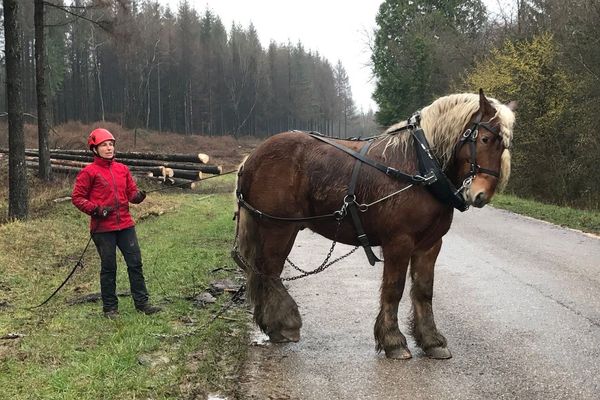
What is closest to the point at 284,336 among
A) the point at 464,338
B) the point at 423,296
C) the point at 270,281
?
the point at 270,281

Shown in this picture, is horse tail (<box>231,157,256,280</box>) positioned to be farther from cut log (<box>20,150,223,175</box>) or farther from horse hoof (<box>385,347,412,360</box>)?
cut log (<box>20,150,223,175</box>)

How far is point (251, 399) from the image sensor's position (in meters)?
3.59

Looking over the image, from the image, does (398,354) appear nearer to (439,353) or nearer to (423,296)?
(439,353)

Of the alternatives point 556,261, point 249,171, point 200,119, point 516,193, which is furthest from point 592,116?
point 200,119

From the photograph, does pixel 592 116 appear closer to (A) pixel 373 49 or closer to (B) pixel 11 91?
(B) pixel 11 91

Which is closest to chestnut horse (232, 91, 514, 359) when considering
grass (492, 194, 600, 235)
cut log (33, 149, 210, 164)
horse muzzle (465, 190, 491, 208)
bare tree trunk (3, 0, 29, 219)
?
horse muzzle (465, 190, 491, 208)

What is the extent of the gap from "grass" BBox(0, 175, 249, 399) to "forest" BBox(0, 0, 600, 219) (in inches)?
216

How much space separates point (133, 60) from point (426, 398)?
5599 centimetres

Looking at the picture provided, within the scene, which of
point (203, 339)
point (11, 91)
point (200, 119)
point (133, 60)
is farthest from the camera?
point (200, 119)

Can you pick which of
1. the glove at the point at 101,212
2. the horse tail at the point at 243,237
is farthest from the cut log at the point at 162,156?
the horse tail at the point at 243,237

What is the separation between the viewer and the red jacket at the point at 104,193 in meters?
5.26

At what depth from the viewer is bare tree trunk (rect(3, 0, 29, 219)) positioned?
455 inches

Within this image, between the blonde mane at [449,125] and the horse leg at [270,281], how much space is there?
1.26 m

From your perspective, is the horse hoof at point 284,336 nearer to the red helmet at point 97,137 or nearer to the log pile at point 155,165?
the red helmet at point 97,137
